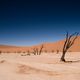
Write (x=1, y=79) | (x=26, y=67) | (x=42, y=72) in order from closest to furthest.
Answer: (x=1, y=79) < (x=42, y=72) < (x=26, y=67)

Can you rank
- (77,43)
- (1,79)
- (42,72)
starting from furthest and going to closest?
(77,43) < (42,72) < (1,79)

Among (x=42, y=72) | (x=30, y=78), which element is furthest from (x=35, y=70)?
(x=30, y=78)

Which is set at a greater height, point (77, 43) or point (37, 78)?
point (77, 43)

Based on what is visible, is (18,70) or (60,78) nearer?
(60,78)

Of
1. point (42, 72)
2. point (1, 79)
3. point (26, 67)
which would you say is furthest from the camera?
point (26, 67)

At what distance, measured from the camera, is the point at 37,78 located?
1038 centimetres

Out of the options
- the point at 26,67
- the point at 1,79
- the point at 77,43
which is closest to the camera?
the point at 1,79

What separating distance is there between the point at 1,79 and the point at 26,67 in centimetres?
357

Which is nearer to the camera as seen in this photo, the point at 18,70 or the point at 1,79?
the point at 1,79

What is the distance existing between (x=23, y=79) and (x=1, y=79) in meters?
1.11

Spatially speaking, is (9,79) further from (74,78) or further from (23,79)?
(74,78)

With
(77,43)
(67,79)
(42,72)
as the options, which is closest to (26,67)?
(42,72)

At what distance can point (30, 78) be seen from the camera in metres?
10.4

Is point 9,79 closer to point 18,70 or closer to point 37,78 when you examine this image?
point 37,78
